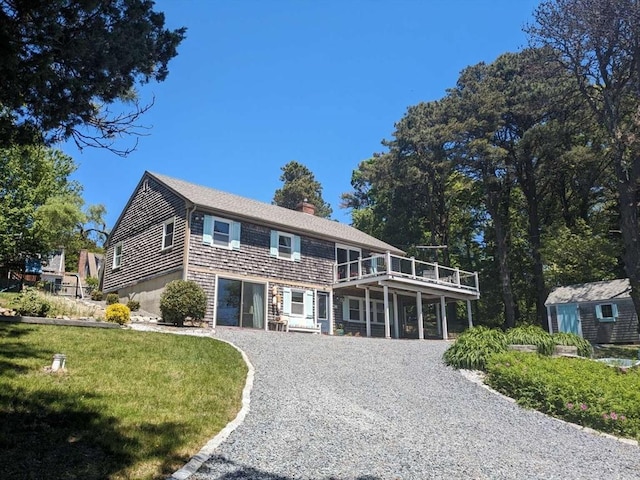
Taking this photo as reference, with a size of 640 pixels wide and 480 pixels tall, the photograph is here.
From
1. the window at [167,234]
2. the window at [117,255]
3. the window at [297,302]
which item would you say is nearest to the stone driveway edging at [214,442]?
the window at [297,302]

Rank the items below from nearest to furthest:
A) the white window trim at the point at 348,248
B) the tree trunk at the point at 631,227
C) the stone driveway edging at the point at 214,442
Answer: the stone driveway edging at the point at 214,442
the tree trunk at the point at 631,227
the white window trim at the point at 348,248

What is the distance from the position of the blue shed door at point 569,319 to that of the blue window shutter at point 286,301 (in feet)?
51.7

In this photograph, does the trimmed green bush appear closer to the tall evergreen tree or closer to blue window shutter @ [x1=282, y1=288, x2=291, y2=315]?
blue window shutter @ [x1=282, y1=288, x2=291, y2=315]

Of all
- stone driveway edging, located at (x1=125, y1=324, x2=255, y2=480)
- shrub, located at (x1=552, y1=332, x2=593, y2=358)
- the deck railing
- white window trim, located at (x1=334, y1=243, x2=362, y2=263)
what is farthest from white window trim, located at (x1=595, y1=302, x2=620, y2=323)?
stone driveway edging, located at (x1=125, y1=324, x2=255, y2=480)

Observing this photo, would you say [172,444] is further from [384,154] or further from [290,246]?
[384,154]

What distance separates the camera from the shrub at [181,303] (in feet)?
56.1

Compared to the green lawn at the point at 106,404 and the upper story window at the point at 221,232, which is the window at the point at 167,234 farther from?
the green lawn at the point at 106,404

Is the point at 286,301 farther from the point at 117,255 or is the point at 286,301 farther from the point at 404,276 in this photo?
the point at 117,255

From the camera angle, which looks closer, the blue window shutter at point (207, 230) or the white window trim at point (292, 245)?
the blue window shutter at point (207, 230)

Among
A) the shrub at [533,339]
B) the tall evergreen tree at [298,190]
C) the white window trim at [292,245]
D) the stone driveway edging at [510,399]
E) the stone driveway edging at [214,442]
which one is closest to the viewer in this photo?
the stone driveway edging at [214,442]

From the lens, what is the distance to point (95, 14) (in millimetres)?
6414

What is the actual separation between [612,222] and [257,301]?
23.1 meters

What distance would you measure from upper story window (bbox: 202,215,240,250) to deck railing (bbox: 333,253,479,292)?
5519mm

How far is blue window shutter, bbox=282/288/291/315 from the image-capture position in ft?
71.3
